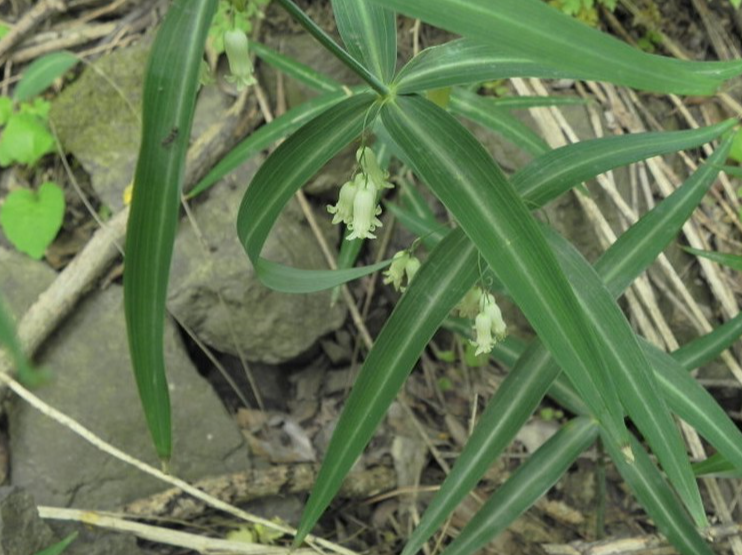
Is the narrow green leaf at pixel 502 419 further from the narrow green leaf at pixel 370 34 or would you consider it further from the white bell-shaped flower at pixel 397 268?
the narrow green leaf at pixel 370 34

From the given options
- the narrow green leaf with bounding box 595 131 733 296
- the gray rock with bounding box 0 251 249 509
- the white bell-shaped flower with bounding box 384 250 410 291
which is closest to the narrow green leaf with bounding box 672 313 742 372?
the narrow green leaf with bounding box 595 131 733 296

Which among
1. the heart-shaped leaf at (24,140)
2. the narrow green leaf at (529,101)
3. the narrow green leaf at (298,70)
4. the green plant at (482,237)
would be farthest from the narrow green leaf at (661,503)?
the heart-shaped leaf at (24,140)

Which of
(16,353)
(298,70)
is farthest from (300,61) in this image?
(16,353)

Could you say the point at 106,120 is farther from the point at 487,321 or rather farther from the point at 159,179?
the point at 159,179

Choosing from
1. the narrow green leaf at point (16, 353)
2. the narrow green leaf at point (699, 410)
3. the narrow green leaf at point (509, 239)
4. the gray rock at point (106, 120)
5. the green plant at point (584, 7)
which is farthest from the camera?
the gray rock at point (106, 120)

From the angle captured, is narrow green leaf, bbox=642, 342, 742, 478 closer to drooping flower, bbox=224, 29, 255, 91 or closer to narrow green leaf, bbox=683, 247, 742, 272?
narrow green leaf, bbox=683, 247, 742, 272

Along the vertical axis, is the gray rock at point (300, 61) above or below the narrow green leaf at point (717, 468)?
above

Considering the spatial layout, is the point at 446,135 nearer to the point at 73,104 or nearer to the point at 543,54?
the point at 543,54
